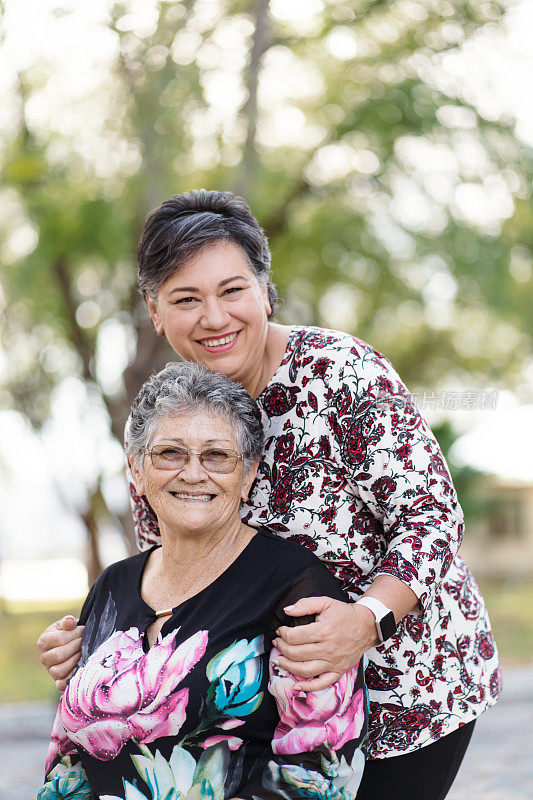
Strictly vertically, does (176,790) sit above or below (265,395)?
below

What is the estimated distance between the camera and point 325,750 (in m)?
1.71

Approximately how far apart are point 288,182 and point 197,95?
2.41m

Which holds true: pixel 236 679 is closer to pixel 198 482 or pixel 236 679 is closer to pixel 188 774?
pixel 188 774

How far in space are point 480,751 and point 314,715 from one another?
195 inches

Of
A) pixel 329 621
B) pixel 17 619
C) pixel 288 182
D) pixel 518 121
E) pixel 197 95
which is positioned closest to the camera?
pixel 329 621

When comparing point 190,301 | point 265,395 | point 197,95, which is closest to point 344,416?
point 265,395

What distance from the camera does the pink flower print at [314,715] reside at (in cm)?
170

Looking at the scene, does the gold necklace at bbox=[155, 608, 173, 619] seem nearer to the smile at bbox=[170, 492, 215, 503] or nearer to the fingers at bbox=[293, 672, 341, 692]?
the smile at bbox=[170, 492, 215, 503]

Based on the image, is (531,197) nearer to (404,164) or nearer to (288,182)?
(404,164)

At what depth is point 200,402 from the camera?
1.93 m

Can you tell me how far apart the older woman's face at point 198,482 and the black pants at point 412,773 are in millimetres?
631

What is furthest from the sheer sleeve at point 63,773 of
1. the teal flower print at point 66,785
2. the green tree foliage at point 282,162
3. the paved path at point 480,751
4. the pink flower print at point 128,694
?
the green tree foliage at point 282,162

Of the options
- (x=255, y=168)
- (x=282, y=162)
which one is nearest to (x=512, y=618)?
(x=282, y=162)

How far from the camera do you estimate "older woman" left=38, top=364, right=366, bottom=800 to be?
173cm
